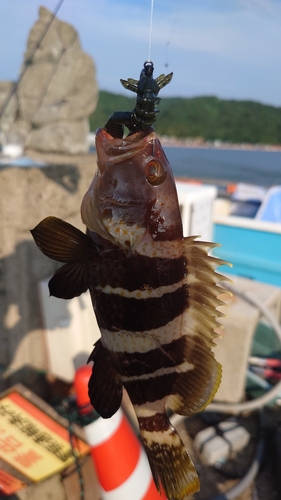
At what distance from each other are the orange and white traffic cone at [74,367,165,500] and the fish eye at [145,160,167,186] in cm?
214

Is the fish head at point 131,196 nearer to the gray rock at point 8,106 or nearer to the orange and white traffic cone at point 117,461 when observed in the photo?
the orange and white traffic cone at point 117,461

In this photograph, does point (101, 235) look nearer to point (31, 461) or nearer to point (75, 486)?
point (31, 461)

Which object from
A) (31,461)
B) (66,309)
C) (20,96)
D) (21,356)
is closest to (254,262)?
(66,309)

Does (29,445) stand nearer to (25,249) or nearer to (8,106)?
(25,249)

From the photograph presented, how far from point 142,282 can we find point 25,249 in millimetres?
2612

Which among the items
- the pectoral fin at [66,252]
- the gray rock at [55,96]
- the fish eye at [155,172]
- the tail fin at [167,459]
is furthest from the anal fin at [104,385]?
the gray rock at [55,96]

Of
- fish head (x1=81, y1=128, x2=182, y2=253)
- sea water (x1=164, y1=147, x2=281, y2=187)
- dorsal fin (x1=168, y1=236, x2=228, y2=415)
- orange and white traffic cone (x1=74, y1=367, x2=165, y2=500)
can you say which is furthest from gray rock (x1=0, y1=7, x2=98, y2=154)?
dorsal fin (x1=168, y1=236, x2=228, y2=415)

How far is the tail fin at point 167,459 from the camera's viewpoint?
4.68 feet

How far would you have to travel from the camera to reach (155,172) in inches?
51.0

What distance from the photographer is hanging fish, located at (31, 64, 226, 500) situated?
127cm

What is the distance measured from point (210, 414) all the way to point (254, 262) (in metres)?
2.75

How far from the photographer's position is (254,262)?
242 inches

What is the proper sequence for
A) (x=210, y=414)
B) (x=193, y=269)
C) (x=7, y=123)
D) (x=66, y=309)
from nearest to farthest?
(x=193, y=269) → (x=66, y=309) → (x=210, y=414) → (x=7, y=123)

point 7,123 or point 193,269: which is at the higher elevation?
point 7,123
